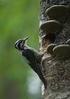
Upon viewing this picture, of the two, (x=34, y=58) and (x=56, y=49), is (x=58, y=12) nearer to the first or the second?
(x=56, y=49)

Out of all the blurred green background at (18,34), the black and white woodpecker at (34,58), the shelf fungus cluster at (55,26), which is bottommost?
the blurred green background at (18,34)

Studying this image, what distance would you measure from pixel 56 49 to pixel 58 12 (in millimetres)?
279

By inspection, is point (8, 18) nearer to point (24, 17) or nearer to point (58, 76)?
point (24, 17)

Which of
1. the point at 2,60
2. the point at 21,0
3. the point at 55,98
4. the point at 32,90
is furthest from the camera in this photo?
the point at 32,90

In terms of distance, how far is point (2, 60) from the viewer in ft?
27.3

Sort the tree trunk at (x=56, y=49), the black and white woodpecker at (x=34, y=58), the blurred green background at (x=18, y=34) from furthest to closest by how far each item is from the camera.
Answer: the blurred green background at (x=18, y=34)
the black and white woodpecker at (x=34, y=58)
the tree trunk at (x=56, y=49)

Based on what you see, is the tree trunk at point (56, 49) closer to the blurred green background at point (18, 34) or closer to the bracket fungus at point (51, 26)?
the bracket fungus at point (51, 26)

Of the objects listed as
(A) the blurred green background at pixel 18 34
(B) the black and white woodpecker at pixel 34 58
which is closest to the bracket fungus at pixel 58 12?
(B) the black and white woodpecker at pixel 34 58

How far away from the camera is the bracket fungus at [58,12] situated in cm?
349

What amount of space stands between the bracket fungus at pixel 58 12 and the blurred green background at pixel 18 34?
203 centimetres

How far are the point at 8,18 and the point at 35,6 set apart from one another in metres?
0.40

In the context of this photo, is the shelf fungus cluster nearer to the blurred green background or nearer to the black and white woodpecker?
the black and white woodpecker

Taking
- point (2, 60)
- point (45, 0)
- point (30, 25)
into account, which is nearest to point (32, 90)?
point (2, 60)

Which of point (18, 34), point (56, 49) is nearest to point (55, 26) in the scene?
point (56, 49)
